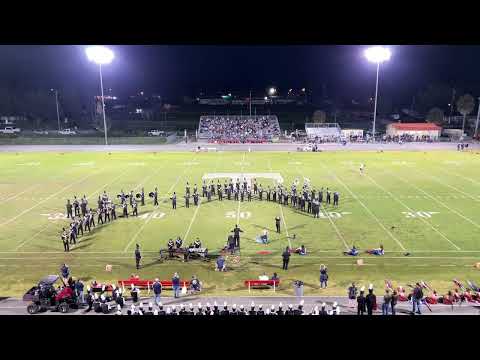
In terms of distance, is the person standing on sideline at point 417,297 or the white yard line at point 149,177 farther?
the white yard line at point 149,177

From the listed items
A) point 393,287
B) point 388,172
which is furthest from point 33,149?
point 393,287

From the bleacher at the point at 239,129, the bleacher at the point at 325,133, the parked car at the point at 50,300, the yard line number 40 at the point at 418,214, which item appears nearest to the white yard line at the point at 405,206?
the yard line number 40 at the point at 418,214

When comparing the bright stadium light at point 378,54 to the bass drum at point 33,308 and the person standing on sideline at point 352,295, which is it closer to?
the person standing on sideline at point 352,295

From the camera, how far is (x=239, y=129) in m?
63.2

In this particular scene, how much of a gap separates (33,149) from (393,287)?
1768 inches

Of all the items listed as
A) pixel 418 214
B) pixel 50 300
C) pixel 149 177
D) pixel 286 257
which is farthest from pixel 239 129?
pixel 50 300

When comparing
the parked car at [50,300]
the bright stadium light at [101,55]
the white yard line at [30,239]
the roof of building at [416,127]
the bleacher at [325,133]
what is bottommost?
the white yard line at [30,239]

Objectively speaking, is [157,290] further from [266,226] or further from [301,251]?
[266,226]

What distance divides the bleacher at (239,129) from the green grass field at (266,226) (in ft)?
75.9

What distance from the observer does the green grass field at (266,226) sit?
1405 cm

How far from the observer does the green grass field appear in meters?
14.0

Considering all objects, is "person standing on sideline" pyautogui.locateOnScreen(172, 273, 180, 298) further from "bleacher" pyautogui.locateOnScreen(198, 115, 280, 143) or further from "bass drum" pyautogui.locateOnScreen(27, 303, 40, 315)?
"bleacher" pyautogui.locateOnScreen(198, 115, 280, 143)

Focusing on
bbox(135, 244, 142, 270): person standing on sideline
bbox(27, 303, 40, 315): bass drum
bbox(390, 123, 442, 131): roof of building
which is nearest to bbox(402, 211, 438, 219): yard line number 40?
bbox(135, 244, 142, 270): person standing on sideline
